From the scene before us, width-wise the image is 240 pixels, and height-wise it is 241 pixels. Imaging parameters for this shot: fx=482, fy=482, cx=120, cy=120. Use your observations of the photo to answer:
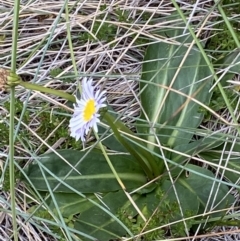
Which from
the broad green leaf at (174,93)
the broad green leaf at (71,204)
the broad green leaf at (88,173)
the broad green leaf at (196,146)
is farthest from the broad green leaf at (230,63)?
the broad green leaf at (71,204)

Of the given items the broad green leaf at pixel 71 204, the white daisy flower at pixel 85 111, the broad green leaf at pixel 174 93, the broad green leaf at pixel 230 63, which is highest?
the white daisy flower at pixel 85 111

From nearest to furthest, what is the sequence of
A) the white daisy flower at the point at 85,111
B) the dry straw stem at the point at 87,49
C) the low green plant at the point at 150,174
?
the white daisy flower at the point at 85,111
the low green plant at the point at 150,174
the dry straw stem at the point at 87,49

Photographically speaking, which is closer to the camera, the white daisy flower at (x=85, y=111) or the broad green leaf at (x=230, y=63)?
the white daisy flower at (x=85, y=111)

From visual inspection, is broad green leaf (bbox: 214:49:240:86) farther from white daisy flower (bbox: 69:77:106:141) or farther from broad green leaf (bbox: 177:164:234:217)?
white daisy flower (bbox: 69:77:106:141)

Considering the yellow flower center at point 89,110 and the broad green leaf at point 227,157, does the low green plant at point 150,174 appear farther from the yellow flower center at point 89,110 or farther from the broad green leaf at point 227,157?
the yellow flower center at point 89,110

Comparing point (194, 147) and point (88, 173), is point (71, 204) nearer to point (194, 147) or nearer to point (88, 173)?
point (88, 173)

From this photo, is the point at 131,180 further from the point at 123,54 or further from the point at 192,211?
the point at 123,54

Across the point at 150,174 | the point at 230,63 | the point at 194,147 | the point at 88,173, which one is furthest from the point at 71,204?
the point at 230,63
